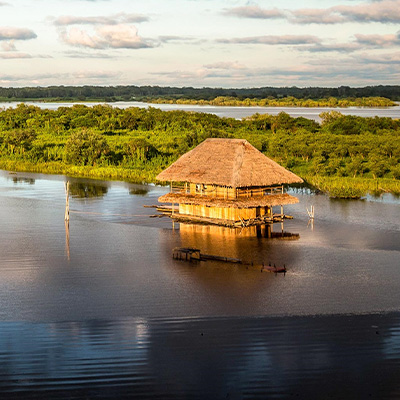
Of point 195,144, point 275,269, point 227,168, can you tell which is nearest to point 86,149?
point 195,144

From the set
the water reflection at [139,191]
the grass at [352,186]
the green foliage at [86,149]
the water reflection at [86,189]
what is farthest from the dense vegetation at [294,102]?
the water reflection at [139,191]

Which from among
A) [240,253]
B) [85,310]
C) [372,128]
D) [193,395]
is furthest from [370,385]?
[372,128]

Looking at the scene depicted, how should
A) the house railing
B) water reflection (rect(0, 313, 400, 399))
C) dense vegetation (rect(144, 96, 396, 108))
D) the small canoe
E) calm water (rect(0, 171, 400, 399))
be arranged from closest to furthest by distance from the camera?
water reflection (rect(0, 313, 400, 399)) → calm water (rect(0, 171, 400, 399)) → the small canoe → the house railing → dense vegetation (rect(144, 96, 396, 108))

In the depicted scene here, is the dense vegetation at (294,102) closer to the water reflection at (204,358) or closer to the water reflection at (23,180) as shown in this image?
the water reflection at (23,180)

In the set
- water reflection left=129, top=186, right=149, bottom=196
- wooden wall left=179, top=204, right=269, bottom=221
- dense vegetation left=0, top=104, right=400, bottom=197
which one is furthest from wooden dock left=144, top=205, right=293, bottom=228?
dense vegetation left=0, top=104, right=400, bottom=197

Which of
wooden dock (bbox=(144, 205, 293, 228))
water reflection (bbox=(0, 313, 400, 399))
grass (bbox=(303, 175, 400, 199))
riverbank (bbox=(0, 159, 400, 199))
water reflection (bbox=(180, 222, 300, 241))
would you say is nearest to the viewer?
water reflection (bbox=(0, 313, 400, 399))

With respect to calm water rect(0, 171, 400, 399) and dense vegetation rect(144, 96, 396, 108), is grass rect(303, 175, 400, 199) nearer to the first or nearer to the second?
calm water rect(0, 171, 400, 399)

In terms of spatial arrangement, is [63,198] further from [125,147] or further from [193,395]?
[193,395]
